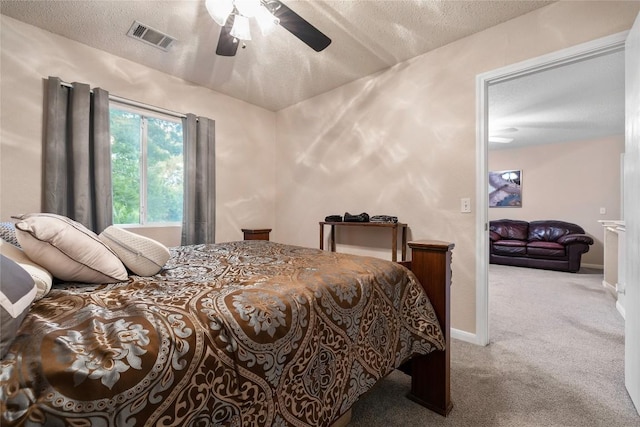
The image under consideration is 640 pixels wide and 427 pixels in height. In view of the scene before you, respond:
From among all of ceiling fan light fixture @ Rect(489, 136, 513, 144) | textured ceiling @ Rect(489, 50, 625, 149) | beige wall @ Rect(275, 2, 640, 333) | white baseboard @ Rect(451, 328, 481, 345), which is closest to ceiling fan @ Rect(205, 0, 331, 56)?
beige wall @ Rect(275, 2, 640, 333)

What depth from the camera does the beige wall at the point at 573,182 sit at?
5336 mm

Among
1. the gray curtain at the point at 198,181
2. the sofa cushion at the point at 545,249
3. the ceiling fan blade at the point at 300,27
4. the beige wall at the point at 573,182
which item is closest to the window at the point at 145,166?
the gray curtain at the point at 198,181

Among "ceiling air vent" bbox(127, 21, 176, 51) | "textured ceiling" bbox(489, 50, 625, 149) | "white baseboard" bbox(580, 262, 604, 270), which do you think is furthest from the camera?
"white baseboard" bbox(580, 262, 604, 270)

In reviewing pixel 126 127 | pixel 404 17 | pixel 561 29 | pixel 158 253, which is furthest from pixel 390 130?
pixel 126 127

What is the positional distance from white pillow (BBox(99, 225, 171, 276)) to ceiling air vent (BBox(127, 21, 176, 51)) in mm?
2004

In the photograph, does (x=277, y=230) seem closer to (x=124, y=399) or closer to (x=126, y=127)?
(x=126, y=127)

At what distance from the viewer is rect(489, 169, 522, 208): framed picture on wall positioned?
6414 mm

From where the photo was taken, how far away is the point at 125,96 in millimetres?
2783

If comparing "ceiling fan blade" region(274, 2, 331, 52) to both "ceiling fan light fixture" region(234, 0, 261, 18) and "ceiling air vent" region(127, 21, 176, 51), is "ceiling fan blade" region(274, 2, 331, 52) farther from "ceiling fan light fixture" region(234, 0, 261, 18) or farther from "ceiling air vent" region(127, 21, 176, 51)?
"ceiling air vent" region(127, 21, 176, 51)

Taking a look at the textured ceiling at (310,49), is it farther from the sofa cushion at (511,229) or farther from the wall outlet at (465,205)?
the sofa cushion at (511,229)

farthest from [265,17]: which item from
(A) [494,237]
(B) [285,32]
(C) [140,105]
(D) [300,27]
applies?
(A) [494,237]

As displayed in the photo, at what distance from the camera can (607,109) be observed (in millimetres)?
4078

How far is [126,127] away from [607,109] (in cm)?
630

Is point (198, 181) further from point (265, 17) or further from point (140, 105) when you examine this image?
point (265, 17)
